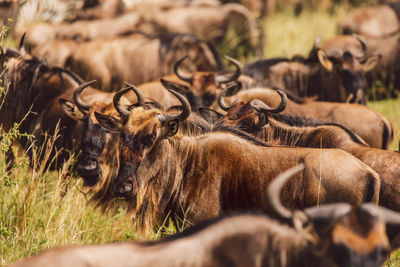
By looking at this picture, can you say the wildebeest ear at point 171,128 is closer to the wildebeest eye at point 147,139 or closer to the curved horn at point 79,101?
the wildebeest eye at point 147,139

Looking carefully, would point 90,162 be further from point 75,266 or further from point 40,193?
point 75,266

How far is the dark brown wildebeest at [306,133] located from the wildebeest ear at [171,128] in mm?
1075

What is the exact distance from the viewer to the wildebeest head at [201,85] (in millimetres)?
8289

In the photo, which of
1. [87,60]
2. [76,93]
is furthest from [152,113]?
[87,60]

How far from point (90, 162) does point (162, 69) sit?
510 cm

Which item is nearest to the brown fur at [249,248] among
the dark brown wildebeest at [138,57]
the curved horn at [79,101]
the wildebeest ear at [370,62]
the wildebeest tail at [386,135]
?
the curved horn at [79,101]

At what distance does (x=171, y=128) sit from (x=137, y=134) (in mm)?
294

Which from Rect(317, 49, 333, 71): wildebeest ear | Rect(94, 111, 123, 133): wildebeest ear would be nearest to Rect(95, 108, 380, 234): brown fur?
Rect(94, 111, 123, 133): wildebeest ear

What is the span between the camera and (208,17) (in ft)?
43.1

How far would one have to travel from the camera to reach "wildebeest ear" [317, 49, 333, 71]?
9.20 metres

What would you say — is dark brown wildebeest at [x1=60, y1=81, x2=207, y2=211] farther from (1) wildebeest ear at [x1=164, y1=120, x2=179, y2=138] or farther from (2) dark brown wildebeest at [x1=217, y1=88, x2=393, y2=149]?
(2) dark brown wildebeest at [x1=217, y1=88, x2=393, y2=149]

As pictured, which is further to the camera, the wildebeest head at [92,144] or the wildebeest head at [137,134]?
the wildebeest head at [92,144]

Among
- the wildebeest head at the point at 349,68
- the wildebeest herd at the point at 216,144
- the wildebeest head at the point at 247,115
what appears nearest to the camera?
the wildebeest herd at the point at 216,144

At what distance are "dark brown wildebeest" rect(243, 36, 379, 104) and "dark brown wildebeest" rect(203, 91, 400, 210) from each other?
9.67 feet
